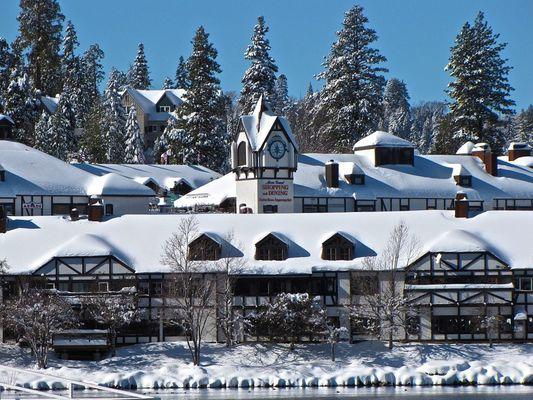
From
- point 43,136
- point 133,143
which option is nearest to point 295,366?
point 43,136

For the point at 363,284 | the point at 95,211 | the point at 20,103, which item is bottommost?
the point at 363,284

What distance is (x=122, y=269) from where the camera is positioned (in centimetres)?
6203

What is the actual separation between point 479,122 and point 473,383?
5400 centimetres

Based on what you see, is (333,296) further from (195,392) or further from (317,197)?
(317,197)

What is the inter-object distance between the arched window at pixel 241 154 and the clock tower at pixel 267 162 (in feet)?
0.44

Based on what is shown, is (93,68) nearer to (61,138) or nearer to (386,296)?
(61,138)

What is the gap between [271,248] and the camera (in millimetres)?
63406

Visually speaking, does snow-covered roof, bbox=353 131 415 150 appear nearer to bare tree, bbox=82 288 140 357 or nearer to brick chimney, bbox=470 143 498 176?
brick chimney, bbox=470 143 498 176

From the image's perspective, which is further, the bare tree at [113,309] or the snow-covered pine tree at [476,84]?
the snow-covered pine tree at [476,84]

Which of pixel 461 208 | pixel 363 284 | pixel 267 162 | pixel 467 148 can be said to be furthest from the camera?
pixel 467 148

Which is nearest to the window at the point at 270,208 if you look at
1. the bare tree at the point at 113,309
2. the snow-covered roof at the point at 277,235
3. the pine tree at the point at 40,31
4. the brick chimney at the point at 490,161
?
the snow-covered roof at the point at 277,235

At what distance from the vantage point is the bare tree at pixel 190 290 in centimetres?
5997

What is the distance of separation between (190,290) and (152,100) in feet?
280

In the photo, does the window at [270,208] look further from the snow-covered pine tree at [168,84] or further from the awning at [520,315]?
the snow-covered pine tree at [168,84]
